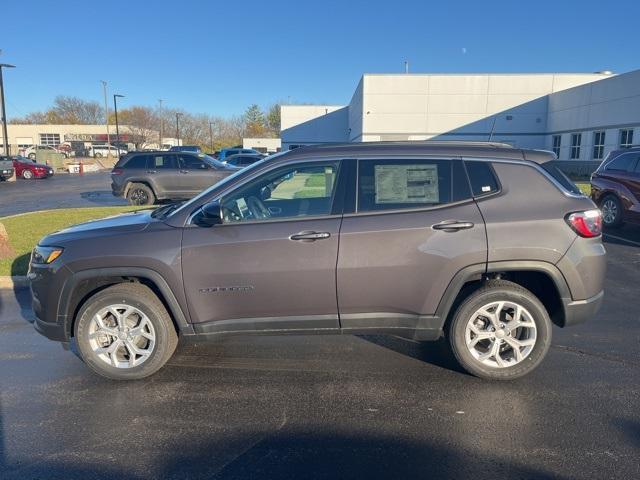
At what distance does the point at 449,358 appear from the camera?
4.00 m

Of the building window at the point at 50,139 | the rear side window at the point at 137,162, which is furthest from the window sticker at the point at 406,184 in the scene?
the building window at the point at 50,139

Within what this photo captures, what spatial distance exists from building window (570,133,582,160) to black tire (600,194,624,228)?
24596 mm

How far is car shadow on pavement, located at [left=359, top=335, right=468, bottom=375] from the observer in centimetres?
391

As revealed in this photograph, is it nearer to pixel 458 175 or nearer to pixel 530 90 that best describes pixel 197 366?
pixel 458 175

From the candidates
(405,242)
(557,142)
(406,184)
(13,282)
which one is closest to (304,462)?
(405,242)

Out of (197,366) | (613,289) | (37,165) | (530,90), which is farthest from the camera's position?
(530,90)

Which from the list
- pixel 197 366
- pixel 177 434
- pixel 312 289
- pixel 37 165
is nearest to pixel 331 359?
pixel 312 289

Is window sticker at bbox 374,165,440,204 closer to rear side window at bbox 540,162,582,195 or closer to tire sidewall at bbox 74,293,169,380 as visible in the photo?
rear side window at bbox 540,162,582,195

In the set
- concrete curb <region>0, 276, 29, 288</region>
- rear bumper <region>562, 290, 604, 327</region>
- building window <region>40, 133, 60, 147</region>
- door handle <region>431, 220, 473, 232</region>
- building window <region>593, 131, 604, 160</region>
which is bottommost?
concrete curb <region>0, 276, 29, 288</region>

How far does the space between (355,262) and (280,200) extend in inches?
40.0

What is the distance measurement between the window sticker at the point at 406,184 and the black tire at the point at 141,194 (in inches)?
468

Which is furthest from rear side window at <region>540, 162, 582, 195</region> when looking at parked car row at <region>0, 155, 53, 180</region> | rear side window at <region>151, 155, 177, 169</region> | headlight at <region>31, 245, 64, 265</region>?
parked car row at <region>0, 155, 53, 180</region>

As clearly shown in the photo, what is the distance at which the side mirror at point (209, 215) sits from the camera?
11.1 feet

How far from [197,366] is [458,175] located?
2759 mm
